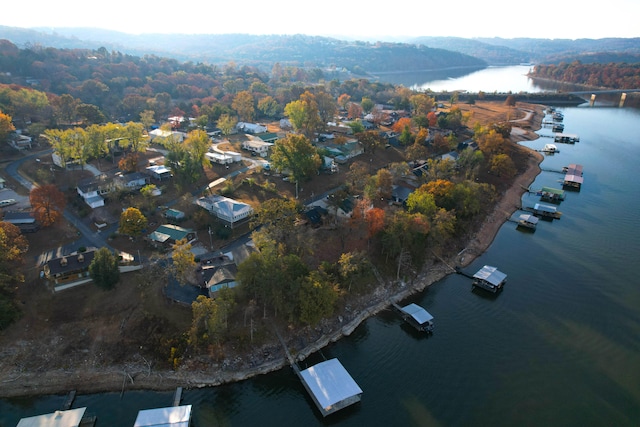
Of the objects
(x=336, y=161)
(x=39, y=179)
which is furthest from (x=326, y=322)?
(x=39, y=179)

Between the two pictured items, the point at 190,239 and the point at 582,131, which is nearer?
the point at 190,239

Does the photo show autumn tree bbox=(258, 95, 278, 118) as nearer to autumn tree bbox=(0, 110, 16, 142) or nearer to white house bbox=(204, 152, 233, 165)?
white house bbox=(204, 152, 233, 165)

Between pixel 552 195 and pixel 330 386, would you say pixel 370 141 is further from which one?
pixel 330 386

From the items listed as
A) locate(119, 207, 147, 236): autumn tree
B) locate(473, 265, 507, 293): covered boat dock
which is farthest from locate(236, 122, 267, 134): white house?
locate(473, 265, 507, 293): covered boat dock

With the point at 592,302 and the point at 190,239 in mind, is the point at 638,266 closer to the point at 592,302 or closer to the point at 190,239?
the point at 592,302

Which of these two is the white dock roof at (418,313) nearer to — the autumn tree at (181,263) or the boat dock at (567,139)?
the autumn tree at (181,263)
